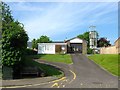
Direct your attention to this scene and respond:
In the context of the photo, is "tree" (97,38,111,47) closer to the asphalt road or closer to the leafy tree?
the leafy tree

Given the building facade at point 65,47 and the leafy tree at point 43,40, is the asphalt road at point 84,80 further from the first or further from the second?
the leafy tree at point 43,40

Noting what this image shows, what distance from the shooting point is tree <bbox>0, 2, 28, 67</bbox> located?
28641mm

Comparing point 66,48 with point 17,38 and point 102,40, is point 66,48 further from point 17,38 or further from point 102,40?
point 17,38

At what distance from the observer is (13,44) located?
2952 cm

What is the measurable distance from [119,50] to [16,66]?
131ft

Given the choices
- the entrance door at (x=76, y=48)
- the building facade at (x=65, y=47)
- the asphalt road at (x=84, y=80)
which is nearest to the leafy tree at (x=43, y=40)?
the building facade at (x=65, y=47)

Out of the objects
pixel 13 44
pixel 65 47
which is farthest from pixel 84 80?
pixel 65 47

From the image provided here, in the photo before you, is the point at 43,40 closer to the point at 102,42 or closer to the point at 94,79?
the point at 102,42

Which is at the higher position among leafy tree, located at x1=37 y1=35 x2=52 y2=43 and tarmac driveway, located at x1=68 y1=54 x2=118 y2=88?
leafy tree, located at x1=37 y1=35 x2=52 y2=43

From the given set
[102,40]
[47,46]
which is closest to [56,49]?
[47,46]

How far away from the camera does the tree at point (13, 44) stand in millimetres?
28641

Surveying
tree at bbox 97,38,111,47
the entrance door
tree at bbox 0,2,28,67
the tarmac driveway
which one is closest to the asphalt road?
the tarmac driveway

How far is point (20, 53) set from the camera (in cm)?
2945

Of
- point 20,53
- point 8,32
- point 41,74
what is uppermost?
point 8,32
